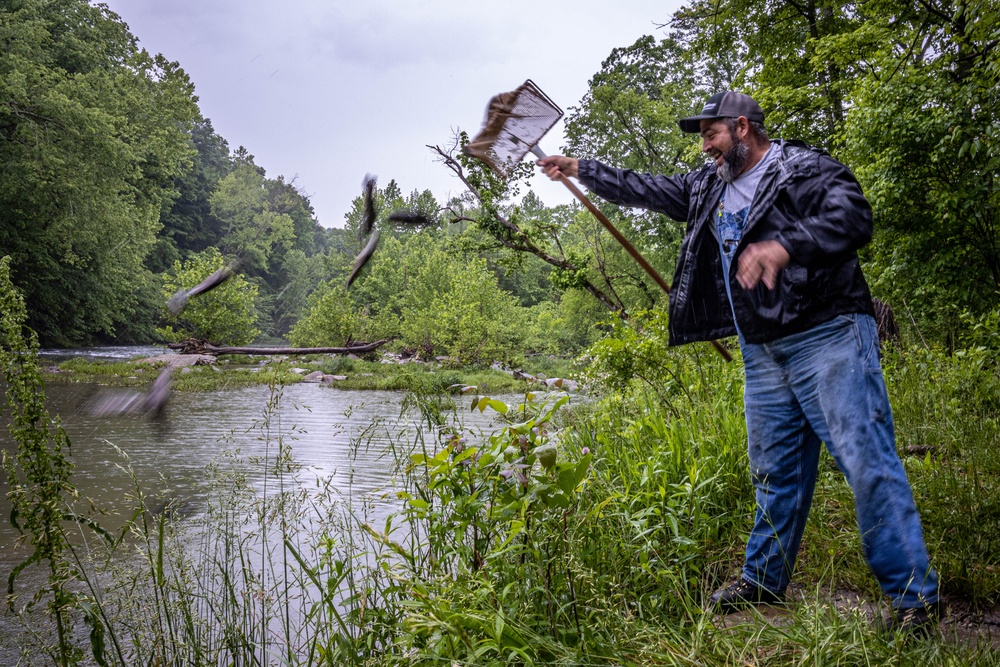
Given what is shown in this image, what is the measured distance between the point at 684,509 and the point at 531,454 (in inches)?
46.7

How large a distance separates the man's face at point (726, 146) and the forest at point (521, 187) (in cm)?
214

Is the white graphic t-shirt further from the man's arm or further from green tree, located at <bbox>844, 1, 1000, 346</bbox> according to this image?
green tree, located at <bbox>844, 1, 1000, 346</bbox>

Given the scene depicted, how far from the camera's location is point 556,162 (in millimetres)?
2906

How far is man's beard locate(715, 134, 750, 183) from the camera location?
2307 mm

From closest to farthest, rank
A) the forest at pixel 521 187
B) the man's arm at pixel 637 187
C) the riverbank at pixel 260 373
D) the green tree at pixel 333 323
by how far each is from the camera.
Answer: the man's arm at pixel 637 187 → the forest at pixel 521 187 → the riverbank at pixel 260 373 → the green tree at pixel 333 323

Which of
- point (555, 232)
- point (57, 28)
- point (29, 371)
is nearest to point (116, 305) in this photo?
point (57, 28)

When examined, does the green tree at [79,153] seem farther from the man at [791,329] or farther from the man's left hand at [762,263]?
the man's left hand at [762,263]

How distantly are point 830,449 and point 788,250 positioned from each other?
61 centimetres

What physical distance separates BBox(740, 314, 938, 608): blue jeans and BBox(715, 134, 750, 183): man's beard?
609 millimetres

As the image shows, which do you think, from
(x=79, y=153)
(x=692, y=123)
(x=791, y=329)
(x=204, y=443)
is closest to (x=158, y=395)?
(x=204, y=443)

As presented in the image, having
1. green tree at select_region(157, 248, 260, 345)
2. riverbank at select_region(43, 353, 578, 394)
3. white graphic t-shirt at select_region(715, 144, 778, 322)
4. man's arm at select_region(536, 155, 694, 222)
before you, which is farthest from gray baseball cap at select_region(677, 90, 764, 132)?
green tree at select_region(157, 248, 260, 345)

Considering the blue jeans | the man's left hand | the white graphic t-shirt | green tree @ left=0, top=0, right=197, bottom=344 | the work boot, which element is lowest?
the work boot

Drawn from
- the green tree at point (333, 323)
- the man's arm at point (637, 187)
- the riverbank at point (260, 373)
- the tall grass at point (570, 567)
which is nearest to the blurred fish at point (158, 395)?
the riverbank at point (260, 373)

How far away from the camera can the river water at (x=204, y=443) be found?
409 centimetres
